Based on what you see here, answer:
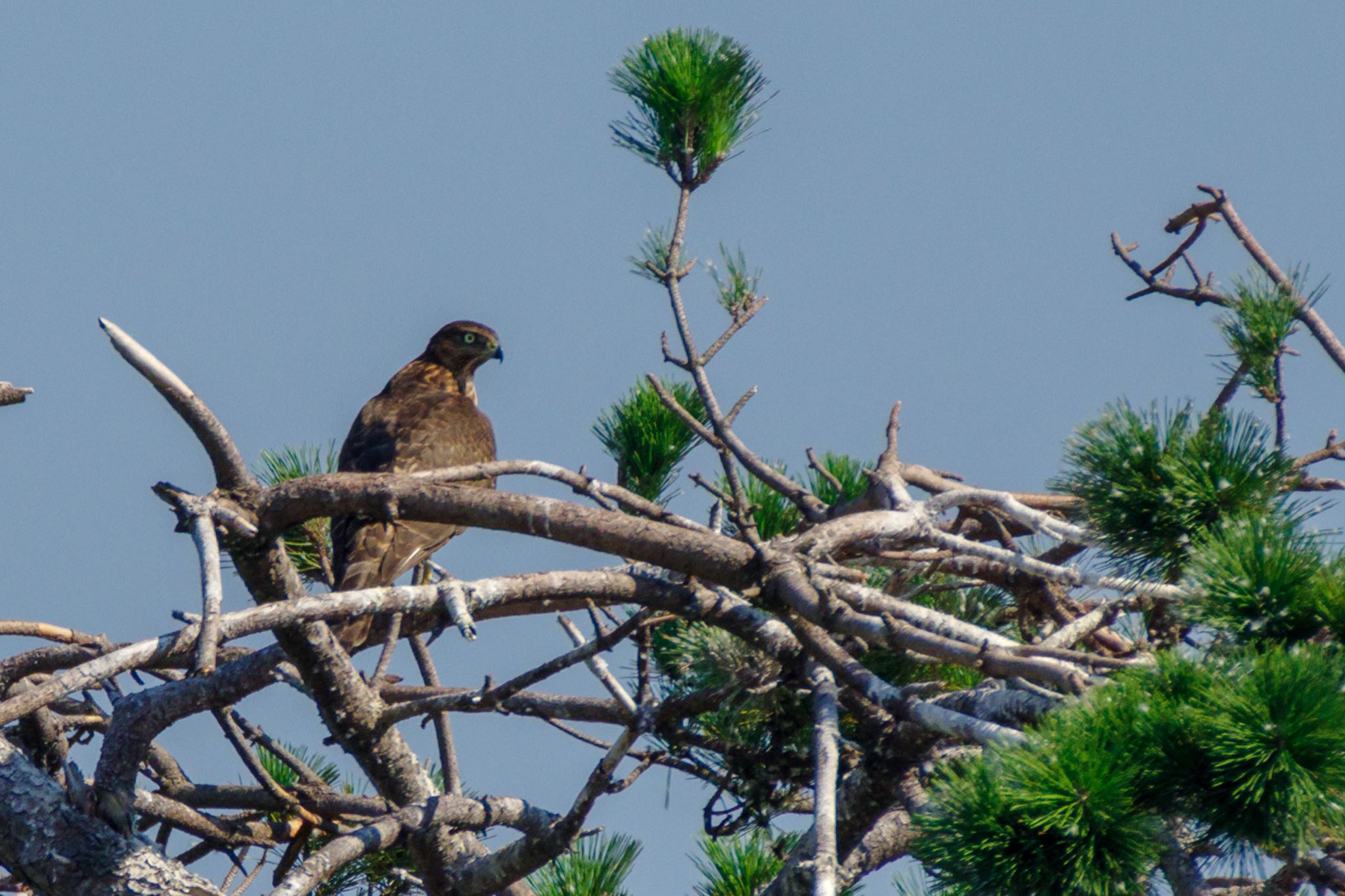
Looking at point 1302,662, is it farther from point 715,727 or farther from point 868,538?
point 715,727

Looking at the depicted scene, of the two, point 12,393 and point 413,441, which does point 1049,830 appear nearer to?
point 12,393

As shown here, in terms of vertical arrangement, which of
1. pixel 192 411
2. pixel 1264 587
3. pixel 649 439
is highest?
pixel 649 439

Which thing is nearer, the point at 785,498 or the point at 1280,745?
the point at 1280,745

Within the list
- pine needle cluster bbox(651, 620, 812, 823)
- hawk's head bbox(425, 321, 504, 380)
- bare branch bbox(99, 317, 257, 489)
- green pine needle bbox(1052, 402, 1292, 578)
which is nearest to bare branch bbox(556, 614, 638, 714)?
pine needle cluster bbox(651, 620, 812, 823)

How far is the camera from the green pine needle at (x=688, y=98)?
4.24m

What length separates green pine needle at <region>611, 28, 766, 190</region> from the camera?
4238 mm

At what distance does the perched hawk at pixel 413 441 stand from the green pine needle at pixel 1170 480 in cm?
160

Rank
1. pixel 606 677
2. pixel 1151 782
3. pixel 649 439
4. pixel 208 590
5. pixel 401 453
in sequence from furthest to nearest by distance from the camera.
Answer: pixel 401 453, pixel 649 439, pixel 606 677, pixel 208 590, pixel 1151 782

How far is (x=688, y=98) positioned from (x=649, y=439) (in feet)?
4.02

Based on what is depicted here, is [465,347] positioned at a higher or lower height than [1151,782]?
higher

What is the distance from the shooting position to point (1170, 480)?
7.90 ft

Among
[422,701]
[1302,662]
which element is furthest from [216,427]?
[1302,662]

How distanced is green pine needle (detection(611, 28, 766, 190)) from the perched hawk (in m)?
1.21

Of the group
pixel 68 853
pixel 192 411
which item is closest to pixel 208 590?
pixel 192 411
